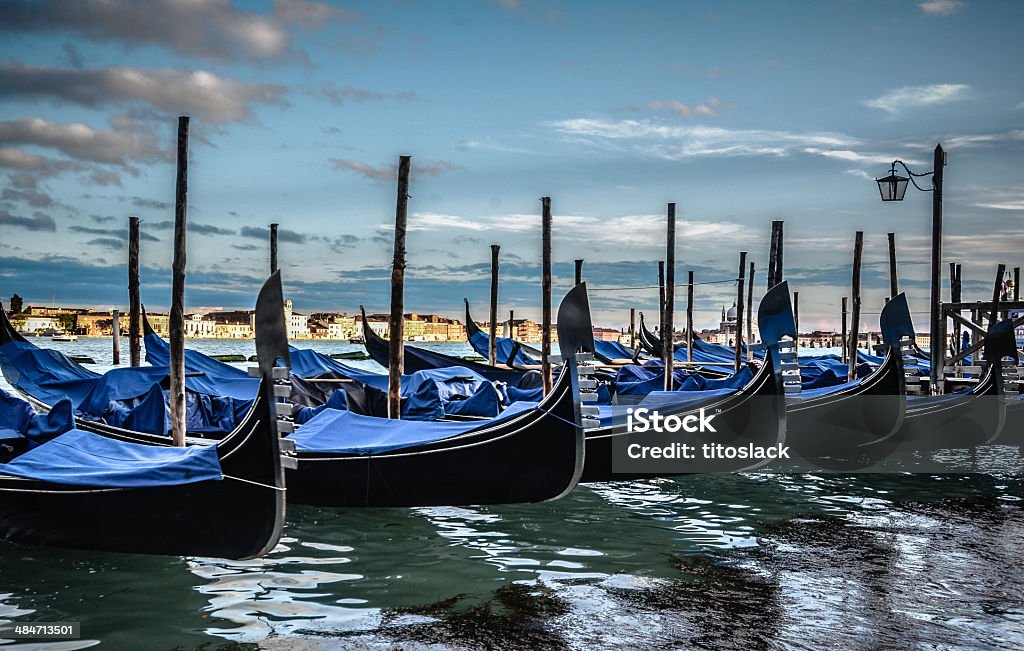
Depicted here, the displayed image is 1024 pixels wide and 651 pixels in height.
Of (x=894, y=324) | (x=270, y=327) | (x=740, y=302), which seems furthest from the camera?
(x=740, y=302)

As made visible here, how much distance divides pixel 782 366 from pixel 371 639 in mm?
5270

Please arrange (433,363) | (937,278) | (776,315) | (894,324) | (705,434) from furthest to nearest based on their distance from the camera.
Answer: (433,363)
(937,278)
(894,324)
(705,434)
(776,315)

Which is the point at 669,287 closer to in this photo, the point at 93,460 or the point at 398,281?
the point at 398,281

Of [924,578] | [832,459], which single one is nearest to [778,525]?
[924,578]

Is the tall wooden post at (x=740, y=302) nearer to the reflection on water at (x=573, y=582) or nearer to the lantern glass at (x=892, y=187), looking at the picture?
the lantern glass at (x=892, y=187)

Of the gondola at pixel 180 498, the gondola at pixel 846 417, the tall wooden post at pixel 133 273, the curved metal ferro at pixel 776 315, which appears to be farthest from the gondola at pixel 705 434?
the tall wooden post at pixel 133 273

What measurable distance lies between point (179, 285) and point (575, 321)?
3436 millimetres

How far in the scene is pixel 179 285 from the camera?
786cm

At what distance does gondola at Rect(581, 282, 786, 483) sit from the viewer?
28.3ft

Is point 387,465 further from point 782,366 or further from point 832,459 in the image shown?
point 832,459

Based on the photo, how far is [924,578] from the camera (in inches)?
210

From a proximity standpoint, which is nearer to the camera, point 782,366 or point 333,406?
point 782,366

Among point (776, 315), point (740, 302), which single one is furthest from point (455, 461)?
point (740, 302)

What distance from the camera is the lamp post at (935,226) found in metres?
9.93
